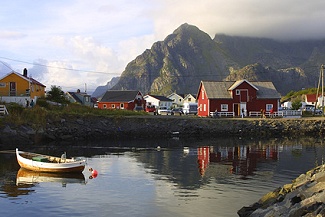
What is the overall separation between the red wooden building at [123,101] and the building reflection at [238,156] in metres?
48.0

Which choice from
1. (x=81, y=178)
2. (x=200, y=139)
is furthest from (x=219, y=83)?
(x=81, y=178)

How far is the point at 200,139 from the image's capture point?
5588cm

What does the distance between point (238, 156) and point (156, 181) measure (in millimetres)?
14657

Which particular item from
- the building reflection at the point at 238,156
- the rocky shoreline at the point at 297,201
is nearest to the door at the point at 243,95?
the building reflection at the point at 238,156

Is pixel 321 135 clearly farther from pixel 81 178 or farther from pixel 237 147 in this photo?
pixel 81 178

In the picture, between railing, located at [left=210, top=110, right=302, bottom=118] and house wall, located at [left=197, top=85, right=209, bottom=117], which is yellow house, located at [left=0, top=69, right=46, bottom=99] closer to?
house wall, located at [left=197, top=85, right=209, bottom=117]

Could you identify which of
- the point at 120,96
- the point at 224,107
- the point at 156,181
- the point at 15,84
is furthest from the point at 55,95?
the point at 156,181

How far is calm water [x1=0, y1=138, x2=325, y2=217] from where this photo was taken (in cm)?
2000

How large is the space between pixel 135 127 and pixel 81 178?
31.1m

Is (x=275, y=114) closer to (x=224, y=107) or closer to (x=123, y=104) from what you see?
(x=224, y=107)

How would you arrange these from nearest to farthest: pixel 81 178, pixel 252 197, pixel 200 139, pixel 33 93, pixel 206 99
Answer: pixel 252 197 < pixel 81 178 < pixel 200 139 < pixel 33 93 < pixel 206 99

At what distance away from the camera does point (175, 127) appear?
60.5 m

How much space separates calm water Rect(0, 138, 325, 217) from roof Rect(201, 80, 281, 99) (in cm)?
2640

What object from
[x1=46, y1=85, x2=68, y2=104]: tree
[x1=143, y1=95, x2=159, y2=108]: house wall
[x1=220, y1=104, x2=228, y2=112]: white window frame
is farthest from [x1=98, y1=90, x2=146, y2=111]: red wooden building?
[x1=143, y1=95, x2=159, y2=108]: house wall
